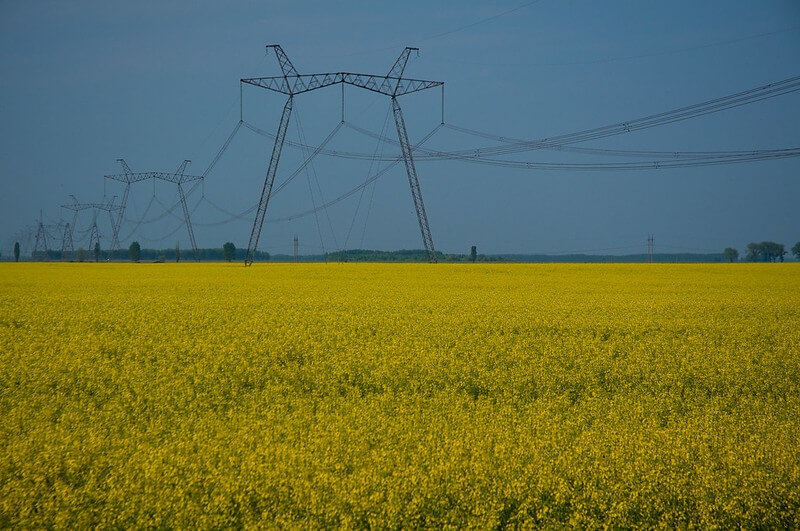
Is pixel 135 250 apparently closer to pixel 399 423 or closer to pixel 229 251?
pixel 229 251

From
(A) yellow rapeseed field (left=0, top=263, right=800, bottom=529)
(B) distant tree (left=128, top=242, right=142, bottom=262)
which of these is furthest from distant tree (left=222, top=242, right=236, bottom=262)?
(A) yellow rapeseed field (left=0, top=263, right=800, bottom=529)

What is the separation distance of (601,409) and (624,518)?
2.61m

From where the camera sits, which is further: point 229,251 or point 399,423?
point 229,251

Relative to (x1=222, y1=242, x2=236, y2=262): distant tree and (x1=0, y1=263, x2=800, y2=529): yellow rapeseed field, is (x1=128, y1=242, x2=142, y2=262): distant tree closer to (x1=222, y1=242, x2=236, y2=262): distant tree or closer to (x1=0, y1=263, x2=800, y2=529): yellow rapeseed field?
(x1=222, y1=242, x2=236, y2=262): distant tree

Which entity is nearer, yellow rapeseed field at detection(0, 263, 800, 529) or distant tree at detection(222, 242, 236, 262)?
yellow rapeseed field at detection(0, 263, 800, 529)

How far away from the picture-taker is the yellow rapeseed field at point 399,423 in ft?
13.6

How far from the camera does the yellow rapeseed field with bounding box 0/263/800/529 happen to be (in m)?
4.13

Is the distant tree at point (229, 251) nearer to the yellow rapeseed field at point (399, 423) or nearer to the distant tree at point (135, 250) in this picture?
the distant tree at point (135, 250)

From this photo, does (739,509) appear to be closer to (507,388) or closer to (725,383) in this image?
(507,388)

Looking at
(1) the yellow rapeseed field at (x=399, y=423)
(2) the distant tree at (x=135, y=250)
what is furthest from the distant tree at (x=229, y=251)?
Answer: (1) the yellow rapeseed field at (x=399, y=423)

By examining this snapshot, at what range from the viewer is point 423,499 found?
4086 mm

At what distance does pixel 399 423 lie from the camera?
221 inches

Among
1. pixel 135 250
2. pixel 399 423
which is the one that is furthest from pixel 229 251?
pixel 399 423

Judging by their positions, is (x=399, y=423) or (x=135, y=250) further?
(x=135, y=250)
